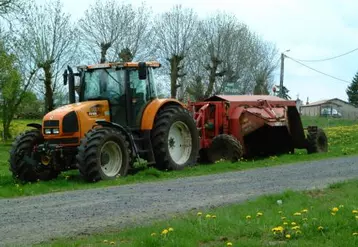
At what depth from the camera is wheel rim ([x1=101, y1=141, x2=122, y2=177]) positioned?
46.6 feet

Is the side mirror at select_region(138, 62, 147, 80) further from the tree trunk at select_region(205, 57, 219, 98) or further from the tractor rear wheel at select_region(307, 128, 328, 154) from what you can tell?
the tree trunk at select_region(205, 57, 219, 98)

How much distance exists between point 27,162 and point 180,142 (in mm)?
4826

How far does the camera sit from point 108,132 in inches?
552

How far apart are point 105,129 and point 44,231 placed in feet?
21.9

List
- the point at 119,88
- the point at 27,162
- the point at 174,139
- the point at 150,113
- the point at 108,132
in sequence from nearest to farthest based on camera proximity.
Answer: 1. the point at 108,132
2. the point at 27,162
3. the point at 119,88
4. the point at 150,113
5. the point at 174,139

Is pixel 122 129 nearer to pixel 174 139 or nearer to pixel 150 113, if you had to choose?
pixel 150 113

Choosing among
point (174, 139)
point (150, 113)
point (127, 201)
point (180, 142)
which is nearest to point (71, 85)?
point (150, 113)

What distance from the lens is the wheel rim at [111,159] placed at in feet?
46.6

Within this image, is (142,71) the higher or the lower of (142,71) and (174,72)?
the lower

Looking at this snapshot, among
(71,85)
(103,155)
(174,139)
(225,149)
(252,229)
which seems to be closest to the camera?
(252,229)

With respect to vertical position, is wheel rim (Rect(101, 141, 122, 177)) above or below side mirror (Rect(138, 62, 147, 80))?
below

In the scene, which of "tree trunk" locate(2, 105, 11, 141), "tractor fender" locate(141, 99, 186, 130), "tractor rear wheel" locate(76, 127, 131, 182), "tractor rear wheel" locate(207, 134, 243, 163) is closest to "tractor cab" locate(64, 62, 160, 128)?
"tractor fender" locate(141, 99, 186, 130)

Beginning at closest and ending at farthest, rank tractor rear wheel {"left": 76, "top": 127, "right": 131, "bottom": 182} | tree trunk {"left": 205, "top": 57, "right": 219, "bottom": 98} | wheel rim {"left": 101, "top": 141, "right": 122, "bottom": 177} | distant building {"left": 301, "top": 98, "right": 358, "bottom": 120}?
tractor rear wheel {"left": 76, "top": 127, "right": 131, "bottom": 182}, wheel rim {"left": 101, "top": 141, "right": 122, "bottom": 177}, tree trunk {"left": 205, "top": 57, "right": 219, "bottom": 98}, distant building {"left": 301, "top": 98, "right": 358, "bottom": 120}

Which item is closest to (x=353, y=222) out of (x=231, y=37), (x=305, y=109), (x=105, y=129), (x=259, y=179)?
(x=259, y=179)
